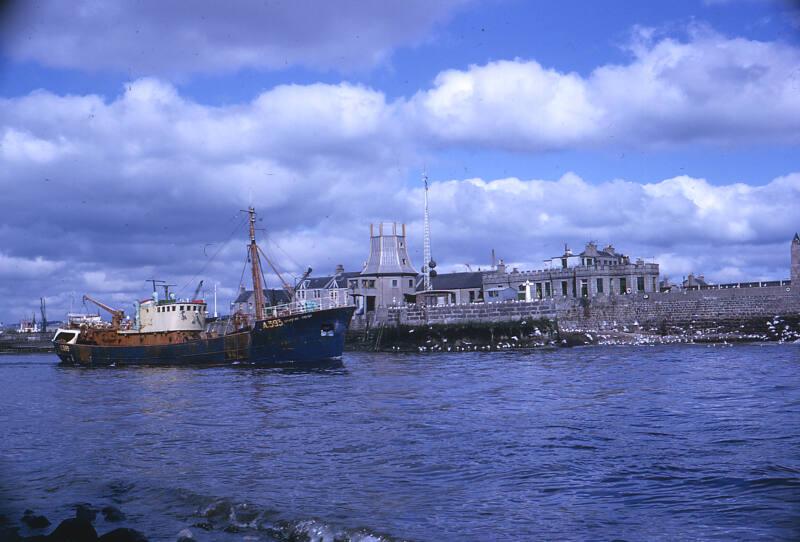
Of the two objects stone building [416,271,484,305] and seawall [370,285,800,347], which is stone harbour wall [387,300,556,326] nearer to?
seawall [370,285,800,347]

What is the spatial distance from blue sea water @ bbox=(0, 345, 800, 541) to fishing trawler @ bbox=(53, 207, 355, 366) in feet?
69.4

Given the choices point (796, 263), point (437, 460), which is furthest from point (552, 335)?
point (437, 460)

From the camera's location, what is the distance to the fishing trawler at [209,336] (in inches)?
2207

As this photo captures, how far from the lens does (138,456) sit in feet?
64.1

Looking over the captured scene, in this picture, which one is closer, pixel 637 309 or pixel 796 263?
pixel 796 263

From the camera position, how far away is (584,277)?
78000mm

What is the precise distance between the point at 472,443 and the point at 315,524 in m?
7.37

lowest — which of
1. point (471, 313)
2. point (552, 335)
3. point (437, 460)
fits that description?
point (437, 460)

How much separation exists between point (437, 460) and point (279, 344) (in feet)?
131

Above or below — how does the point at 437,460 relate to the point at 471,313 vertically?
below

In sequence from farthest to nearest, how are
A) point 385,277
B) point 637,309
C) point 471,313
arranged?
point 385,277 → point 471,313 → point 637,309

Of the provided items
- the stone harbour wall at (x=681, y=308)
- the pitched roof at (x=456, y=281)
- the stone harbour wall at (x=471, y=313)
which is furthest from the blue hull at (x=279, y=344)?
the pitched roof at (x=456, y=281)

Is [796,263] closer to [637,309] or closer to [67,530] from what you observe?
[637,309]

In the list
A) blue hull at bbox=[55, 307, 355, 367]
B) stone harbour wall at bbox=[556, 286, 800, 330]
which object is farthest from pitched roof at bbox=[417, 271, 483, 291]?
blue hull at bbox=[55, 307, 355, 367]
